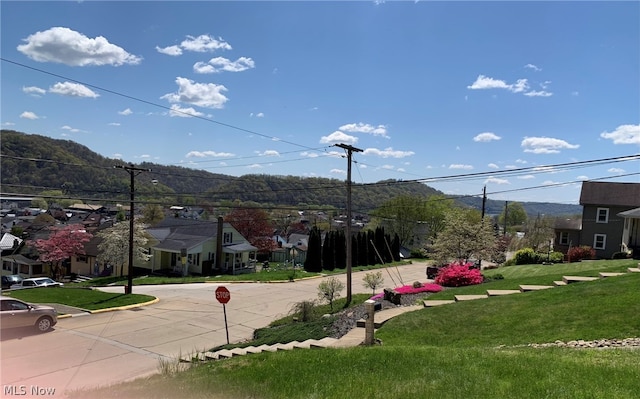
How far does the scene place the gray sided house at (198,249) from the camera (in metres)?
43.2

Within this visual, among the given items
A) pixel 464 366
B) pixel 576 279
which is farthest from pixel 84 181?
pixel 464 366

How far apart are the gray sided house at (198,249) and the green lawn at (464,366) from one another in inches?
1355

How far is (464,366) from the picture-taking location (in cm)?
679

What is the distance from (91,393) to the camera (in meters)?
7.79

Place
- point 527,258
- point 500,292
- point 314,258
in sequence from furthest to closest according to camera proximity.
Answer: point 314,258 → point 527,258 → point 500,292

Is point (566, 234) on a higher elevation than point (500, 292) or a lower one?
higher

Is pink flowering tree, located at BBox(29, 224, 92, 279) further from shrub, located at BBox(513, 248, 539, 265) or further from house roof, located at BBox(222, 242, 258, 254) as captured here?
shrub, located at BBox(513, 248, 539, 265)

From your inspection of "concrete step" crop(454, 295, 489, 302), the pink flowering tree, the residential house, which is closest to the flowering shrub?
"concrete step" crop(454, 295, 489, 302)

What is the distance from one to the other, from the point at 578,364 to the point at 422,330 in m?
5.43

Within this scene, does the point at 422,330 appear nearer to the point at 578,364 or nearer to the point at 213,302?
the point at 578,364

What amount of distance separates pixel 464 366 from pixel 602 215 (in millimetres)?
36484

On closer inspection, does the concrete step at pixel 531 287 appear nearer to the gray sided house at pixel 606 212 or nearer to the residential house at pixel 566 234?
the gray sided house at pixel 606 212

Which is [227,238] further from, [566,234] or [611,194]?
[611,194]

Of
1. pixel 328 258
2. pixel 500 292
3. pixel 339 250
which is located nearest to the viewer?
pixel 500 292
